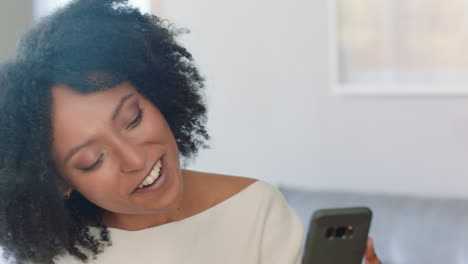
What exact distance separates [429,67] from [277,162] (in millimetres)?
515

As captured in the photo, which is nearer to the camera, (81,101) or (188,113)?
(81,101)

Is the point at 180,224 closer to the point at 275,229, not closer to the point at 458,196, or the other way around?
the point at 275,229

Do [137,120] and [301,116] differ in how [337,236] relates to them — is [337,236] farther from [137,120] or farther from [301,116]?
[301,116]

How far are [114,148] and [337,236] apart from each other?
29 cm

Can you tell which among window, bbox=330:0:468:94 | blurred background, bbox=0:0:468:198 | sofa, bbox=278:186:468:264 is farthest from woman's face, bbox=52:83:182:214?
window, bbox=330:0:468:94

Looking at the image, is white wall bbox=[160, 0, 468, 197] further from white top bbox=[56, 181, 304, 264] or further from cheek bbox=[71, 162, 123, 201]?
cheek bbox=[71, 162, 123, 201]

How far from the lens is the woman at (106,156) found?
887 millimetres

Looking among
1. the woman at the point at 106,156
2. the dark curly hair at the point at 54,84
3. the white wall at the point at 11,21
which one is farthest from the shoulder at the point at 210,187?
the white wall at the point at 11,21

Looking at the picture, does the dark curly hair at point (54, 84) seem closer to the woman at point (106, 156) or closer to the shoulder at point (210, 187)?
the woman at point (106, 156)

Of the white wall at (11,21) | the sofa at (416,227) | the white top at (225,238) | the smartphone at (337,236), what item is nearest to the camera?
the smartphone at (337,236)

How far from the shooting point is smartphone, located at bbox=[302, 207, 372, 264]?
85cm

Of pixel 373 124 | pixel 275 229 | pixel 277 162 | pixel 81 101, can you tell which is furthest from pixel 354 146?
pixel 81 101

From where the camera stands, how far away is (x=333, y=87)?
6.48 ft

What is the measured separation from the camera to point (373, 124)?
6.41 feet
